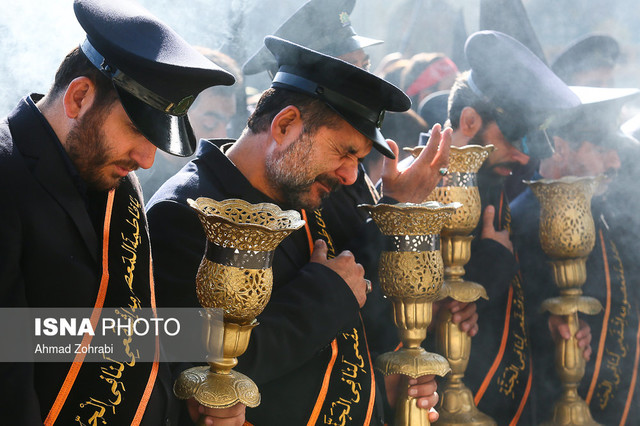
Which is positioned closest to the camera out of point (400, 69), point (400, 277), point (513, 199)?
point (400, 277)

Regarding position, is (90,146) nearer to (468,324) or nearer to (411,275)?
(411,275)

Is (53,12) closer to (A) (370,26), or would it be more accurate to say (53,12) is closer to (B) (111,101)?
(B) (111,101)

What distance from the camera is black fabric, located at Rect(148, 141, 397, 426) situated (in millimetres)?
2412

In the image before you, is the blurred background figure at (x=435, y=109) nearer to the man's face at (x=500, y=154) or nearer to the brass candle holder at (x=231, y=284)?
the man's face at (x=500, y=154)

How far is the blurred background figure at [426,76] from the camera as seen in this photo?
5930 mm

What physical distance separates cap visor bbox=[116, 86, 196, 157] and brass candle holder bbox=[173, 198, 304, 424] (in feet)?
0.63

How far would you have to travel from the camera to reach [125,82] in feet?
6.60

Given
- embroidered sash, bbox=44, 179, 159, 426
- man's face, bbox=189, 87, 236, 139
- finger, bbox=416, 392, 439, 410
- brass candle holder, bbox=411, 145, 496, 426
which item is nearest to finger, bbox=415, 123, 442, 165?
brass candle holder, bbox=411, 145, 496, 426

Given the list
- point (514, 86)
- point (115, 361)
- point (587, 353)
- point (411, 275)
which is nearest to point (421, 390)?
point (411, 275)

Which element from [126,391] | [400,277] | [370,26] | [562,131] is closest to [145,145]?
[126,391]

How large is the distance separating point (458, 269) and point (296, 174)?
975mm

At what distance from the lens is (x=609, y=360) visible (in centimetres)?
404

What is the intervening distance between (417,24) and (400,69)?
1379 millimetres

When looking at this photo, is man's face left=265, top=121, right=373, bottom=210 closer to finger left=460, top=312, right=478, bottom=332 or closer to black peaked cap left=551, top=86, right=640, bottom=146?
finger left=460, top=312, right=478, bottom=332
